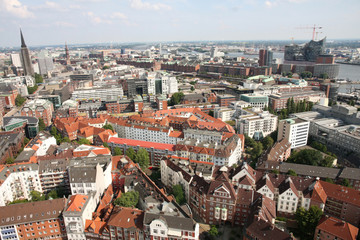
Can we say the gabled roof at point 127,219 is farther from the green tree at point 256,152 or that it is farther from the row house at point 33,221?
the green tree at point 256,152

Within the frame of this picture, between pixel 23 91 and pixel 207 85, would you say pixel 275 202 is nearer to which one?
pixel 207 85

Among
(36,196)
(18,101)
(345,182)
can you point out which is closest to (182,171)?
(36,196)

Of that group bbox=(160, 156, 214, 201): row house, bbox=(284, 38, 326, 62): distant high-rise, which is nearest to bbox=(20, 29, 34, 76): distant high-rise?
bbox=(160, 156, 214, 201): row house

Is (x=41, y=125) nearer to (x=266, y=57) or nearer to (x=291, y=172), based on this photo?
(x=291, y=172)

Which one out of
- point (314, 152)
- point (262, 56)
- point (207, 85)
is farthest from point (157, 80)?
point (262, 56)

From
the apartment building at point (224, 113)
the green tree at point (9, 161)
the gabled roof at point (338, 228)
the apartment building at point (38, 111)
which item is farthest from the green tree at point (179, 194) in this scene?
the apartment building at point (38, 111)

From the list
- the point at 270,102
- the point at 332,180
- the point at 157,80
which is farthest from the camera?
the point at 157,80
